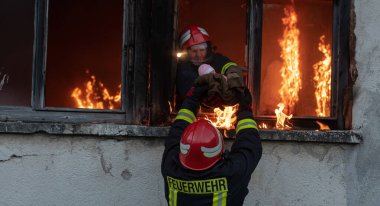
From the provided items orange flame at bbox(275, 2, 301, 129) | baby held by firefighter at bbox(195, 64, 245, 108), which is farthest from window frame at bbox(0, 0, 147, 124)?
orange flame at bbox(275, 2, 301, 129)

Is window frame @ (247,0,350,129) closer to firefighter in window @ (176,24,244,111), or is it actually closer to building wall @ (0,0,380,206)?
building wall @ (0,0,380,206)

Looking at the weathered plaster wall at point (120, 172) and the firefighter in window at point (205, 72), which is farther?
the weathered plaster wall at point (120, 172)

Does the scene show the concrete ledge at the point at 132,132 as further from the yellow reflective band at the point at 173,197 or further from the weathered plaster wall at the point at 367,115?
the yellow reflective band at the point at 173,197

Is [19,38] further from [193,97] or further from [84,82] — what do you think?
[193,97]

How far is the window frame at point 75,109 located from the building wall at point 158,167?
0.73 ft

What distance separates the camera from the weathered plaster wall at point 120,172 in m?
3.82

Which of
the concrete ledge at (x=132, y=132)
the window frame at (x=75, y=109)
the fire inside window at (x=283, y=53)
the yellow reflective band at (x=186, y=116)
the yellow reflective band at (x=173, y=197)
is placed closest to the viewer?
the yellow reflective band at (x=173, y=197)

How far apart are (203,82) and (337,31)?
1539 millimetres

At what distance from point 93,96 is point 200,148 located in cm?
483

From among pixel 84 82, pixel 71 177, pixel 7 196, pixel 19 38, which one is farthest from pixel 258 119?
pixel 84 82

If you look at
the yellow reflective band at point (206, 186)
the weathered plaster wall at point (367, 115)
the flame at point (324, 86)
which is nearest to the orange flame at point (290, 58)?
the flame at point (324, 86)

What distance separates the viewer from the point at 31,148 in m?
3.81

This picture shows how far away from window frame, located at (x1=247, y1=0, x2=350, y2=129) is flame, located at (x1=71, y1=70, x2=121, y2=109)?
132 inches

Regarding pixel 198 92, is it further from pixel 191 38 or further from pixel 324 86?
pixel 324 86
